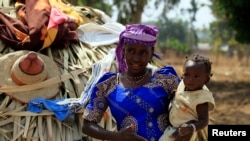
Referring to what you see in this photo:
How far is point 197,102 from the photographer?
2.16m

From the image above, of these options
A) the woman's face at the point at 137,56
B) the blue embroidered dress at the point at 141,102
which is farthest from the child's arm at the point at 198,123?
the woman's face at the point at 137,56

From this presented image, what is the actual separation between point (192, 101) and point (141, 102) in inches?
9.0

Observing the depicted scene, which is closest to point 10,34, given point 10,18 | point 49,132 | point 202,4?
point 10,18

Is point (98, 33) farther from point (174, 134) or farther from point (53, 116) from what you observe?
point (174, 134)

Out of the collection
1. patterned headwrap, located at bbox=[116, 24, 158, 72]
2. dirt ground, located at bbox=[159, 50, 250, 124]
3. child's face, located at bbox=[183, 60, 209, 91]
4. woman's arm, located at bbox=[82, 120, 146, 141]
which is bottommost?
dirt ground, located at bbox=[159, 50, 250, 124]

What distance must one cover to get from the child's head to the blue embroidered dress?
13 cm

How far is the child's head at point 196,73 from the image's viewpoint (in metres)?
2.17

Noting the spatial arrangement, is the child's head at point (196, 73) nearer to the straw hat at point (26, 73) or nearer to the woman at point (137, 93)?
the woman at point (137, 93)

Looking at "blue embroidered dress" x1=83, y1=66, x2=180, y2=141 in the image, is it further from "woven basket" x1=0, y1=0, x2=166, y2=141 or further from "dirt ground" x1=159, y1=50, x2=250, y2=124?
"dirt ground" x1=159, y1=50, x2=250, y2=124

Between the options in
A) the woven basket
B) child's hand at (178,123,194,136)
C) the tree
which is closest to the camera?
child's hand at (178,123,194,136)

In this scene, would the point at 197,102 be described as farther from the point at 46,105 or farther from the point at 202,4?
the point at 202,4

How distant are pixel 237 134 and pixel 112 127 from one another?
2.73 ft

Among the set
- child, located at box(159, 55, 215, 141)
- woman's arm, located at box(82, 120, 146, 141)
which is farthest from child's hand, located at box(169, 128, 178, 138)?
woman's arm, located at box(82, 120, 146, 141)

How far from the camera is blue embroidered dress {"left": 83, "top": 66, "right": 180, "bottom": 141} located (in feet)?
7.37
